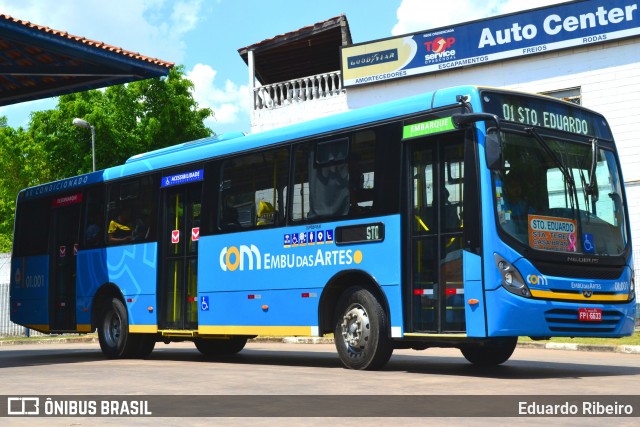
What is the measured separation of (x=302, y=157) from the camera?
13633mm

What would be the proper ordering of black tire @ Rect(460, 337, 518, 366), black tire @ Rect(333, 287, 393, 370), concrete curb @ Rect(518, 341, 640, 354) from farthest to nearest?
concrete curb @ Rect(518, 341, 640, 354) → black tire @ Rect(460, 337, 518, 366) → black tire @ Rect(333, 287, 393, 370)

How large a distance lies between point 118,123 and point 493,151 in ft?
153

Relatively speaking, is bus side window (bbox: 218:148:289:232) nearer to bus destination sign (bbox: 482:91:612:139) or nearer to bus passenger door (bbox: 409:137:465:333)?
bus passenger door (bbox: 409:137:465:333)

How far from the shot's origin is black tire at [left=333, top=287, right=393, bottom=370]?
40.0 ft

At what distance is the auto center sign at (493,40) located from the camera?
25.8 meters

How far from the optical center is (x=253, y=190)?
14.5 m

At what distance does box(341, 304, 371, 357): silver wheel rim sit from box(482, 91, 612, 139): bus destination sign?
3.06m

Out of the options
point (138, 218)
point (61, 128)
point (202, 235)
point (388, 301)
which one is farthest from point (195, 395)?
point (61, 128)

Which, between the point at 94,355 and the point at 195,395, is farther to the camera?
the point at 94,355

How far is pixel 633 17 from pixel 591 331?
630 inches

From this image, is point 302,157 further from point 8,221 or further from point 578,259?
point 8,221

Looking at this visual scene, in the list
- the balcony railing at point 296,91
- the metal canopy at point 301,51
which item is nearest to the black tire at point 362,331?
the balcony railing at point 296,91

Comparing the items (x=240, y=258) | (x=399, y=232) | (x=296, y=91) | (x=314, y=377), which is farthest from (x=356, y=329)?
(x=296, y=91)

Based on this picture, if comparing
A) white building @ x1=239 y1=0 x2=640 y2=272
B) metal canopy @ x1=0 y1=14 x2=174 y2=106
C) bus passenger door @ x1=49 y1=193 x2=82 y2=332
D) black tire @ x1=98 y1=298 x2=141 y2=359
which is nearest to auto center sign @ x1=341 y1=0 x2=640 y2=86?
white building @ x1=239 y1=0 x2=640 y2=272
